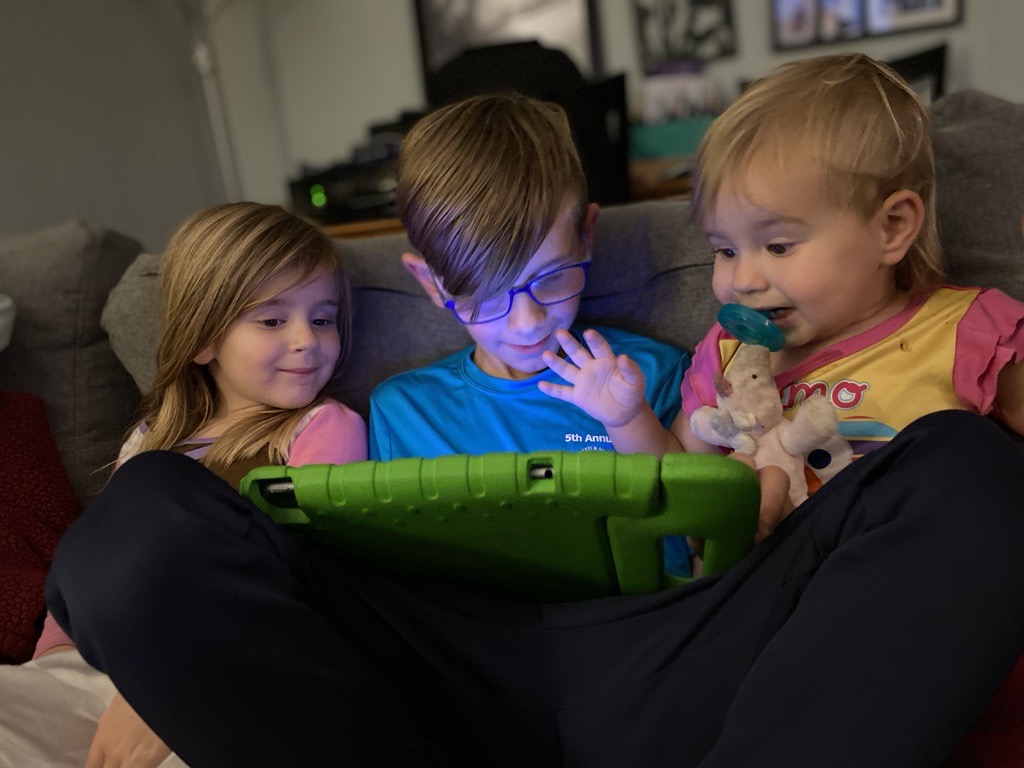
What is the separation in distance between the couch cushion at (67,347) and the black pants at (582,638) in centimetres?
71

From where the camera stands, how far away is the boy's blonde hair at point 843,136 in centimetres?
87

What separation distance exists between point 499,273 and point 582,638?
0.42m

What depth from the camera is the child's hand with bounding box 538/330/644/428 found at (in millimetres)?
897

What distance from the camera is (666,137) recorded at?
9.66 feet

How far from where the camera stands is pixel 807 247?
2.92ft

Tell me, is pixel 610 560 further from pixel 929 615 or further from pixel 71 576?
pixel 71 576

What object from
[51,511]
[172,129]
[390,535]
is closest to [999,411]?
[390,535]

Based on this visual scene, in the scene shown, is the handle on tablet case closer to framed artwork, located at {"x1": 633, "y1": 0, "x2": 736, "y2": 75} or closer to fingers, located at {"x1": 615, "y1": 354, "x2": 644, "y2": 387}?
fingers, located at {"x1": 615, "y1": 354, "x2": 644, "y2": 387}

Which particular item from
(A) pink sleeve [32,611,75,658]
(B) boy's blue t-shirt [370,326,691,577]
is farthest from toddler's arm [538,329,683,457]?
(A) pink sleeve [32,611,75,658]

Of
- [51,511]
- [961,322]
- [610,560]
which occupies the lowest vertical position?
[51,511]

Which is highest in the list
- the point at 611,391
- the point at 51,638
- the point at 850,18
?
the point at 850,18

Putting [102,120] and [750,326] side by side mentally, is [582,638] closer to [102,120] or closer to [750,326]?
[750,326]

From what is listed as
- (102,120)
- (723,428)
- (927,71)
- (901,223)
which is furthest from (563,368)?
(102,120)

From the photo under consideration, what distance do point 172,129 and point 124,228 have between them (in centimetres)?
47
